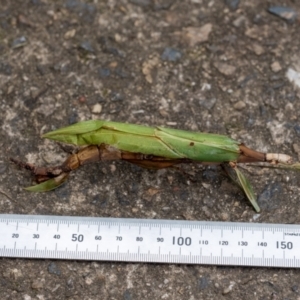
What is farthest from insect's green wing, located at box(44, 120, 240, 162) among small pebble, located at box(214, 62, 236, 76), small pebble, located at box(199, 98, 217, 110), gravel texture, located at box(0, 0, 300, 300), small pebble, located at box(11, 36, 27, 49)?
small pebble, located at box(11, 36, 27, 49)

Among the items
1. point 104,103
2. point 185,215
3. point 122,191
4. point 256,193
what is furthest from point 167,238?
point 104,103

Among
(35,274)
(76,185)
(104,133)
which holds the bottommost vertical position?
(35,274)

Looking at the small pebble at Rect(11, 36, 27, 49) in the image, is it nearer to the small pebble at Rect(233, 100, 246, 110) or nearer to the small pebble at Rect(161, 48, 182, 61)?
the small pebble at Rect(161, 48, 182, 61)

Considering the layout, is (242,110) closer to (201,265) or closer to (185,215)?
(185,215)

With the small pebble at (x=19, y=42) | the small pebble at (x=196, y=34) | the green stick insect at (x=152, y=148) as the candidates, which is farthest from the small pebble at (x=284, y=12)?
the small pebble at (x=19, y=42)

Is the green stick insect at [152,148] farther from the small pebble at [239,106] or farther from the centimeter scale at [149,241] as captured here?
the small pebble at [239,106]

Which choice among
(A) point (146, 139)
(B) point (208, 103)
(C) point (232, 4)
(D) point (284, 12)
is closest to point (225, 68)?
(B) point (208, 103)
